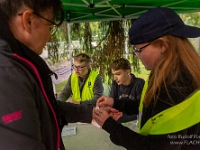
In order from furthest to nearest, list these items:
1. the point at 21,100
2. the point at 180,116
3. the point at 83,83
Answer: the point at 83,83 → the point at 180,116 → the point at 21,100

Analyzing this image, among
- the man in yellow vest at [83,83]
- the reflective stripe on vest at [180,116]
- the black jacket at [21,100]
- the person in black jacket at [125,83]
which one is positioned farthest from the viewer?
the man in yellow vest at [83,83]

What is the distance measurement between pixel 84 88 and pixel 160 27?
1.95 meters

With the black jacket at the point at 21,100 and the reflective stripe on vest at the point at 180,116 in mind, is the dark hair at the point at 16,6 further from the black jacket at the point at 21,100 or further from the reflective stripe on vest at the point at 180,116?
the reflective stripe on vest at the point at 180,116

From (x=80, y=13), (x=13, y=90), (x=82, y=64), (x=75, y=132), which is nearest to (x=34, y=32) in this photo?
(x=13, y=90)

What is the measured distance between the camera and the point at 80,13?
300 centimetres

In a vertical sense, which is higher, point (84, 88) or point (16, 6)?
point (16, 6)

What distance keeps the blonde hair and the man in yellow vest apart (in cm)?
174

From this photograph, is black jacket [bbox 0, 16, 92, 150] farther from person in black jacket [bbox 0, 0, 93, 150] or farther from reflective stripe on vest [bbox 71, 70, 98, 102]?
reflective stripe on vest [bbox 71, 70, 98, 102]

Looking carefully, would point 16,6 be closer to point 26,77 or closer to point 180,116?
point 26,77

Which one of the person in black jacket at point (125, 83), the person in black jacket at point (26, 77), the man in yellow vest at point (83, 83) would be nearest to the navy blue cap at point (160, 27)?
the person in black jacket at point (26, 77)

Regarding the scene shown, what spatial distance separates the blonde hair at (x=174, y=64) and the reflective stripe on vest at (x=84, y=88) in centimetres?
181

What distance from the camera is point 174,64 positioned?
2.75 ft

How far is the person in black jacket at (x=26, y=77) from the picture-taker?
0.48 m

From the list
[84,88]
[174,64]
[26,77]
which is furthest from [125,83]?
[26,77]
